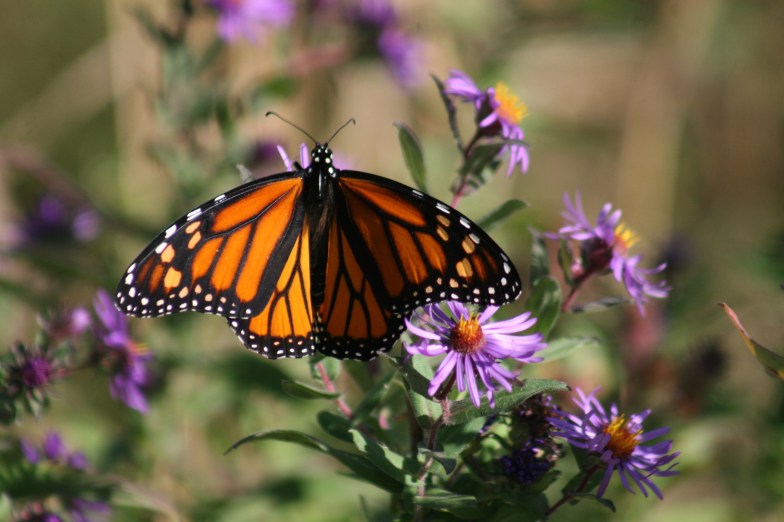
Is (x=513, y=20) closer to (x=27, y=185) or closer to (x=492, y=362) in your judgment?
(x=27, y=185)

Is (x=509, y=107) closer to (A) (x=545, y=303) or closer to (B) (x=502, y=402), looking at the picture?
(A) (x=545, y=303)

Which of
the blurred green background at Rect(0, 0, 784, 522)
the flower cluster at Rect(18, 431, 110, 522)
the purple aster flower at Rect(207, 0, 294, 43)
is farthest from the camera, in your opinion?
the purple aster flower at Rect(207, 0, 294, 43)

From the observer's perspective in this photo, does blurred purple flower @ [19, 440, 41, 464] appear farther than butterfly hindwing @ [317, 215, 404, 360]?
Yes

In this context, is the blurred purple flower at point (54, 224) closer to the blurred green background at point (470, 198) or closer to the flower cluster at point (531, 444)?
the blurred green background at point (470, 198)

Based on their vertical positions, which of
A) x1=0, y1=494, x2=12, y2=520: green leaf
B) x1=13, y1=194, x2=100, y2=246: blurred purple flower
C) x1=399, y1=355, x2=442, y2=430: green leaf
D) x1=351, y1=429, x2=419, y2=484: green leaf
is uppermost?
x1=13, y1=194, x2=100, y2=246: blurred purple flower

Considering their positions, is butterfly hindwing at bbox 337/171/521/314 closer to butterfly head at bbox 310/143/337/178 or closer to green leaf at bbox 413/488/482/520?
butterfly head at bbox 310/143/337/178

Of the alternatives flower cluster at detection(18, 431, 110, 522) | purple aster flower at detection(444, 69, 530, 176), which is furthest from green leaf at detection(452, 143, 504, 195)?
flower cluster at detection(18, 431, 110, 522)

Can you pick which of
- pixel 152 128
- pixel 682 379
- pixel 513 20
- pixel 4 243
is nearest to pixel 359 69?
pixel 152 128
